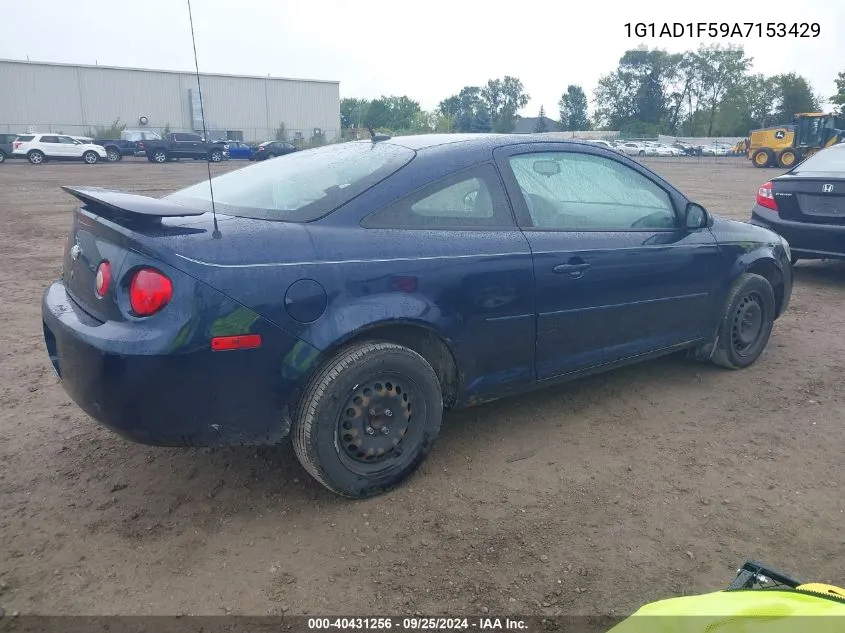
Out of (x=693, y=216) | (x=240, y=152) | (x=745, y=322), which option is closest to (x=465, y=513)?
(x=693, y=216)

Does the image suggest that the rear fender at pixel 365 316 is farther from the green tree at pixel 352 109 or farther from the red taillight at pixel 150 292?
the green tree at pixel 352 109

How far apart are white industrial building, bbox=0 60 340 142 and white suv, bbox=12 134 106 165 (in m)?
15.5

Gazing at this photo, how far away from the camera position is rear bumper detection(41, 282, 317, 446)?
2.44m

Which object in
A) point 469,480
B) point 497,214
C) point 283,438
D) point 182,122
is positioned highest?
point 182,122

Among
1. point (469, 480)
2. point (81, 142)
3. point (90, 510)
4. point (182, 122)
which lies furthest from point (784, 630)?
point (182, 122)

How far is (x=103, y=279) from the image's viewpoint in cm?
262

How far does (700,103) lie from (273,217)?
94816 mm

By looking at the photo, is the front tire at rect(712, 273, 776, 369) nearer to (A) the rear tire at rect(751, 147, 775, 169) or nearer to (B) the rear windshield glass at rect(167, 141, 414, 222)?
(B) the rear windshield glass at rect(167, 141, 414, 222)

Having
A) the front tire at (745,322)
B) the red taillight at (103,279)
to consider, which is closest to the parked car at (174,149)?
the front tire at (745,322)

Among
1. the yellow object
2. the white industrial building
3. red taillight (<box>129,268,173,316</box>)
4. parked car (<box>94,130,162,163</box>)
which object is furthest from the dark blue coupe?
the white industrial building

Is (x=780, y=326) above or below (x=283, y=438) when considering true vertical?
below

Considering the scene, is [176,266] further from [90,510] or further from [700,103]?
[700,103]

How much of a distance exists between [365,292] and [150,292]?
812 millimetres

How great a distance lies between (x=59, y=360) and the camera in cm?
283
